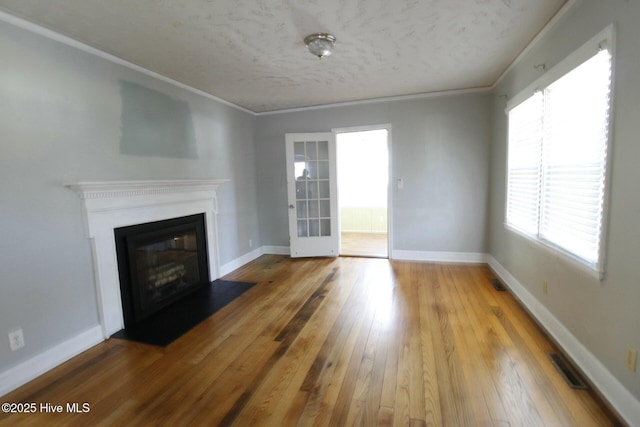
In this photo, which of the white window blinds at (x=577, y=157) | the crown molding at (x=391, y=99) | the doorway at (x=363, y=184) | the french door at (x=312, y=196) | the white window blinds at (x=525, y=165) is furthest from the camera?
the doorway at (x=363, y=184)

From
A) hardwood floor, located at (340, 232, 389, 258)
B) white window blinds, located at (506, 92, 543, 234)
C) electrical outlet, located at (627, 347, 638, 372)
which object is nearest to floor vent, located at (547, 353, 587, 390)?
electrical outlet, located at (627, 347, 638, 372)

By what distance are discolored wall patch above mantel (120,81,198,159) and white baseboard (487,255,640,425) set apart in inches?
155

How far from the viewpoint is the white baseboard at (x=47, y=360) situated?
191cm

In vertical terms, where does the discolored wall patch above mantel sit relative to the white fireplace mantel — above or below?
above

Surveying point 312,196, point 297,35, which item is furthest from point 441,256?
point 297,35

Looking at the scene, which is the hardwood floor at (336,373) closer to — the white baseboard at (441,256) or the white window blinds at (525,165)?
the white window blinds at (525,165)

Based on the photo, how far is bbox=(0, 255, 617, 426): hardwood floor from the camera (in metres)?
1.64

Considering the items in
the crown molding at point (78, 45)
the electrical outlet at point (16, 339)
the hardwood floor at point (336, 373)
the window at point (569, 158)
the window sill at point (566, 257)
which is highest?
the crown molding at point (78, 45)

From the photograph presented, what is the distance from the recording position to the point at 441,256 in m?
4.46

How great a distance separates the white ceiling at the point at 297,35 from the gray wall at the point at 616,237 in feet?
1.10

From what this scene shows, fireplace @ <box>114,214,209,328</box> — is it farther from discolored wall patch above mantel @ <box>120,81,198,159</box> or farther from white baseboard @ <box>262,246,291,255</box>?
white baseboard @ <box>262,246,291,255</box>

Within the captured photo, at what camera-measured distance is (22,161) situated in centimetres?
199

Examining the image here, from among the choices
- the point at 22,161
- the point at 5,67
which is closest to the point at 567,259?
the point at 22,161

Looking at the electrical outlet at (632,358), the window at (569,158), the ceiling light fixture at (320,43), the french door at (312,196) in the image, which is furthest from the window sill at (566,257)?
the french door at (312,196)
